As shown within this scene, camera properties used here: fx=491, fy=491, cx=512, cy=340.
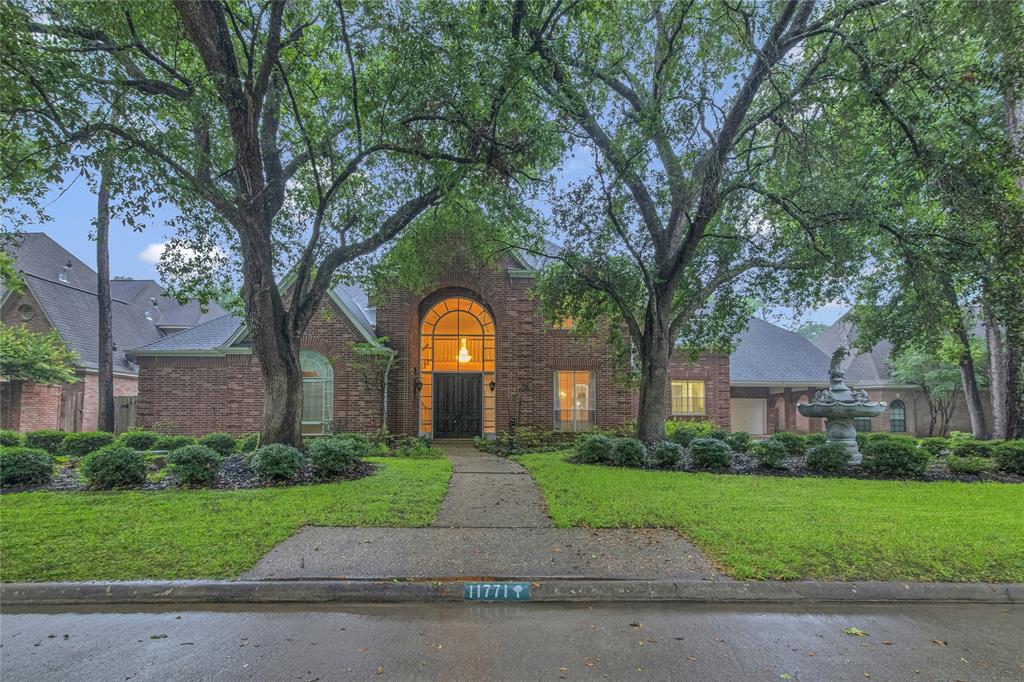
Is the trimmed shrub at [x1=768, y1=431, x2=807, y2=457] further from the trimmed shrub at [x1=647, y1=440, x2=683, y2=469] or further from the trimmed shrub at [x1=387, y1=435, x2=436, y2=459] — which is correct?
the trimmed shrub at [x1=387, y1=435, x2=436, y2=459]

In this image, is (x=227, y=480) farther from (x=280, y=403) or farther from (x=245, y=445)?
(x=245, y=445)

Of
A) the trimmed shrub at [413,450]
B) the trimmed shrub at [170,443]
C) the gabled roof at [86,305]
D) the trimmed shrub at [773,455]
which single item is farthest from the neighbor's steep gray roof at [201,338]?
the trimmed shrub at [773,455]

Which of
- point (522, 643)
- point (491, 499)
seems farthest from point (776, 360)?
point (522, 643)

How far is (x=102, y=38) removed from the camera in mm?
8297

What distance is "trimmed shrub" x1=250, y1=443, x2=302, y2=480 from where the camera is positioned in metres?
8.70

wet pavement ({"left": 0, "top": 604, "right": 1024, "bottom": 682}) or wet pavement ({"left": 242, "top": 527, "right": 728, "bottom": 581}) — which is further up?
wet pavement ({"left": 242, "top": 527, "right": 728, "bottom": 581})

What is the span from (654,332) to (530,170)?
519 centimetres

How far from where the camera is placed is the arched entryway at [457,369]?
17.2 metres

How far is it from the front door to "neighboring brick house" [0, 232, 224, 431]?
10.3 meters

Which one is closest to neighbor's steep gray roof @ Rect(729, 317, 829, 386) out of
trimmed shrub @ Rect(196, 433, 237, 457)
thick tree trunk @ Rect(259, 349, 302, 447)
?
thick tree trunk @ Rect(259, 349, 302, 447)

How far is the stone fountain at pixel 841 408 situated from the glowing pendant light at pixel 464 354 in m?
10.4

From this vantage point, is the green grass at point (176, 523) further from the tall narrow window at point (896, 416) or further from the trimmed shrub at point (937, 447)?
the tall narrow window at point (896, 416)

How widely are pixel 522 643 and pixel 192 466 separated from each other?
24.0 feet

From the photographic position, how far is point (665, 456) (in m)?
10.8
